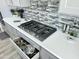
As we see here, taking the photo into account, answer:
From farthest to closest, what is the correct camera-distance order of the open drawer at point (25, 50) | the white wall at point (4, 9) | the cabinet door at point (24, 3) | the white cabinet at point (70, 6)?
the white wall at point (4, 9) → the cabinet door at point (24, 3) → the open drawer at point (25, 50) → the white cabinet at point (70, 6)

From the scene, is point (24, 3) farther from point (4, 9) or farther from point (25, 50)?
point (4, 9)

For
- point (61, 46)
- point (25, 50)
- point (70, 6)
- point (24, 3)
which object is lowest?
point (25, 50)

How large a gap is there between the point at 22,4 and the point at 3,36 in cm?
166

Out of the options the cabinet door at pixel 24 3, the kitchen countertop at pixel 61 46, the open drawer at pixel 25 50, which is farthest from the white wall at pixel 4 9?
the kitchen countertop at pixel 61 46

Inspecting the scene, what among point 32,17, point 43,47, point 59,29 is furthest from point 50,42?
point 32,17

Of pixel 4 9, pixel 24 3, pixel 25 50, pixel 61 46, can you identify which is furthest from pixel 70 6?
pixel 4 9

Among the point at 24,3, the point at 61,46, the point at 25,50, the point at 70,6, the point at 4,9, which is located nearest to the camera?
the point at 70,6

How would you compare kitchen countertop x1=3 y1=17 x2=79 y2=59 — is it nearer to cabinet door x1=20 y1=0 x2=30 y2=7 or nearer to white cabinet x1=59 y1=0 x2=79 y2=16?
white cabinet x1=59 y1=0 x2=79 y2=16

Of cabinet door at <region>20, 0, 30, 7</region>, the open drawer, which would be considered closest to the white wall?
cabinet door at <region>20, 0, 30, 7</region>

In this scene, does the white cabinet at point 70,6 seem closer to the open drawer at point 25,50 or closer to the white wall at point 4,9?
the open drawer at point 25,50

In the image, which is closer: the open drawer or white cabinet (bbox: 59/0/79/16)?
white cabinet (bbox: 59/0/79/16)

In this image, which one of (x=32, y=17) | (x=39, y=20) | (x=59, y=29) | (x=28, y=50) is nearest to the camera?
(x=28, y=50)

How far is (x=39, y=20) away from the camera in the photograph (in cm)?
178

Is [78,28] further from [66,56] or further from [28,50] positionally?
A: [28,50]
